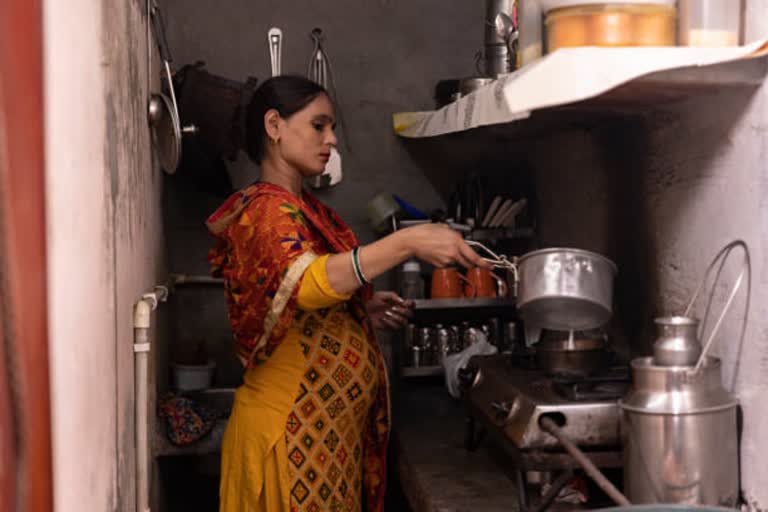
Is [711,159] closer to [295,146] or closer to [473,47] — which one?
[295,146]

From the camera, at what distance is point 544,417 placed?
194cm

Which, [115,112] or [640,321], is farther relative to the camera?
[640,321]

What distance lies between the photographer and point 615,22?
166 centimetres

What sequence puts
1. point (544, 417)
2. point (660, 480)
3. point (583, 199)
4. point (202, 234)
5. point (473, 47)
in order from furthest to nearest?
point (473, 47) → point (202, 234) → point (583, 199) → point (544, 417) → point (660, 480)

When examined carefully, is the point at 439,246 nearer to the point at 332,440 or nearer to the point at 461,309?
the point at 332,440

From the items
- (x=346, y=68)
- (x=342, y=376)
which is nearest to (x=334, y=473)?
(x=342, y=376)

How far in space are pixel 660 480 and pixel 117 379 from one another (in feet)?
3.74

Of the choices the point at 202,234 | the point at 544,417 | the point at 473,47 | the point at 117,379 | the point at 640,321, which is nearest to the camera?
the point at 117,379

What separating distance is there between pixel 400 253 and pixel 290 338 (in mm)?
554

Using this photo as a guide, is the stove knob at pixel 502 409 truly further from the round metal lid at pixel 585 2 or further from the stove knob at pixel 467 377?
the round metal lid at pixel 585 2

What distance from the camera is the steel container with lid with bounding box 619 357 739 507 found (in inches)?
64.9

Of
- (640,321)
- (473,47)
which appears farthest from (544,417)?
(473,47)

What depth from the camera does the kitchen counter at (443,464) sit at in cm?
236

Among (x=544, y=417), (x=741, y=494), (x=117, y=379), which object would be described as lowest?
(x=741, y=494)
